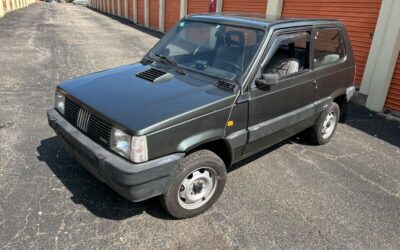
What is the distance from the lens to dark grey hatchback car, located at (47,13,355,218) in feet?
9.09

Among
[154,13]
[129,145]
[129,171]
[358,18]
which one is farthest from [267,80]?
[154,13]

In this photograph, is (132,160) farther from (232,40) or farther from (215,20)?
(215,20)

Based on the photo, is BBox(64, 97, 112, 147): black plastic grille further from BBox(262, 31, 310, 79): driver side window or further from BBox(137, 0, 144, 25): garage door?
BBox(137, 0, 144, 25): garage door

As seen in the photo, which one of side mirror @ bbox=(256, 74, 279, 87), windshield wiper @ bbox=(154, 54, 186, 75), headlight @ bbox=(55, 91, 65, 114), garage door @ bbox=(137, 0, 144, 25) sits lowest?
garage door @ bbox=(137, 0, 144, 25)

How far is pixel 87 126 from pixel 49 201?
92cm

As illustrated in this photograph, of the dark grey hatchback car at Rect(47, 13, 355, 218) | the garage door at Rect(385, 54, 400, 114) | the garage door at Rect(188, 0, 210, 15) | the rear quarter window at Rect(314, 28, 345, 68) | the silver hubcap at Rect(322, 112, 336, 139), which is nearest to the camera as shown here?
the dark grey hatchback car at Rect(47, 13, 355, 218)

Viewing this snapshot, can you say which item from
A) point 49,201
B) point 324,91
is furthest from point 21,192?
point 324,91

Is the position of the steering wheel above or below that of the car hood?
above

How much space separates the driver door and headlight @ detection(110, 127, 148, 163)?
1.29 m

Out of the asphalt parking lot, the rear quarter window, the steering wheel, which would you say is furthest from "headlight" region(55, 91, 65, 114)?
the rear quarter window

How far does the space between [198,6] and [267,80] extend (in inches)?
526

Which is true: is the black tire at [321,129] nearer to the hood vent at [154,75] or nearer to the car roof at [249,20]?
the car roof at [249,20]

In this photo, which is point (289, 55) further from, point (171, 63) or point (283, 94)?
point (171, 63)

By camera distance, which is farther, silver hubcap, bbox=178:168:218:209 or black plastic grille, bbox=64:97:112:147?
silver hubcap, bbox=178:168:218:209
